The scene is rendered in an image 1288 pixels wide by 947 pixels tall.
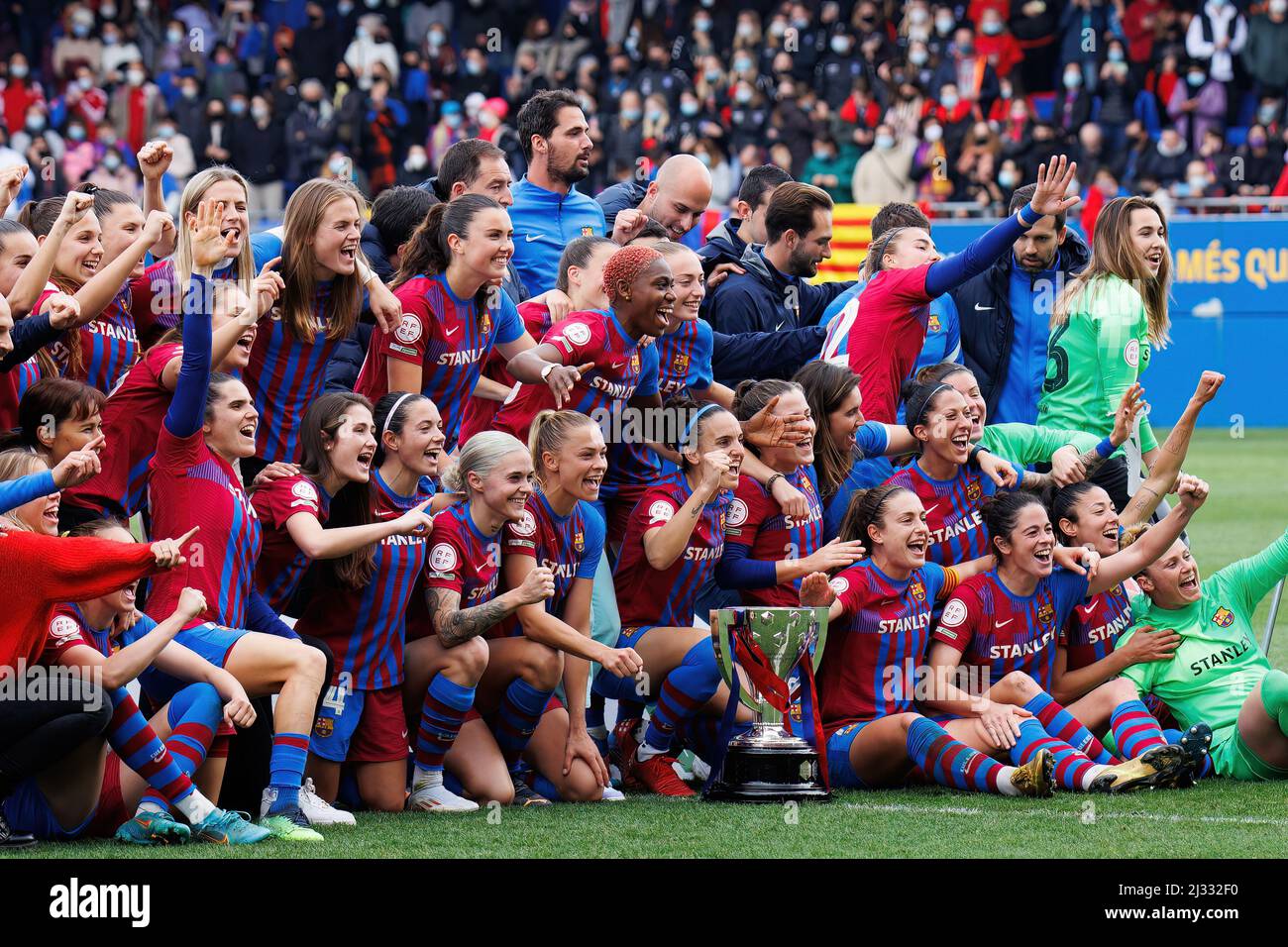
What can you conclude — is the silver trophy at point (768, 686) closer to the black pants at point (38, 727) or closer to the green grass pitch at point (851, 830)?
the green grass pitch at point (851, 830)

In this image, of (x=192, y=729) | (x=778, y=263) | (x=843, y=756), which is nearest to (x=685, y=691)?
(x=843, y=756)

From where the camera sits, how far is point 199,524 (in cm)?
571

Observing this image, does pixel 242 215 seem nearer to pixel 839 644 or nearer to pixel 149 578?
pixel 149 578

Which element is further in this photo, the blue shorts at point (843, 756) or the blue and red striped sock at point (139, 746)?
the blue shorts at point (843, 756)

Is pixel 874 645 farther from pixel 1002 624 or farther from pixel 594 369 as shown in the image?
pixel 594 369

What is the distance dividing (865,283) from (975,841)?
3.05 meters

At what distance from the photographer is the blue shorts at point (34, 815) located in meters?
5.25

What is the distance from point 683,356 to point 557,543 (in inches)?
44.6

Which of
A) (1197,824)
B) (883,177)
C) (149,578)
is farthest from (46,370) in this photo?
(883,177)

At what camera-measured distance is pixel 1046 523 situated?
665 cm

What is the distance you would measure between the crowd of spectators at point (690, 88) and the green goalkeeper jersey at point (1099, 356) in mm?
10823

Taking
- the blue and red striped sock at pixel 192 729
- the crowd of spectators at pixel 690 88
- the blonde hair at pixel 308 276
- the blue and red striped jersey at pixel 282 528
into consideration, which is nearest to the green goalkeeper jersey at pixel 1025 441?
the blonde hair at pixel 308 276

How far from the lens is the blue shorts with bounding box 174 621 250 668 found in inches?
220

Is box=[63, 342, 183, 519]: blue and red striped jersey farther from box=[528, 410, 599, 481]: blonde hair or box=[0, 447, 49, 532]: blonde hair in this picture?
box=[528, 410, 599, 481]: blonde hair
